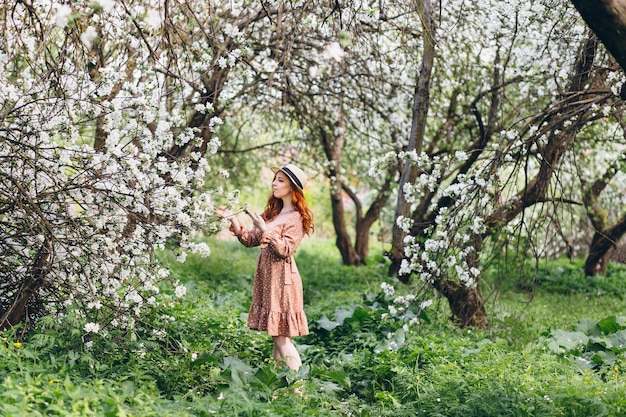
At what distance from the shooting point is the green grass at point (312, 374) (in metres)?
4.47

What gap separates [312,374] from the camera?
19.0 feet

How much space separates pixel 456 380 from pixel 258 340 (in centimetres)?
197

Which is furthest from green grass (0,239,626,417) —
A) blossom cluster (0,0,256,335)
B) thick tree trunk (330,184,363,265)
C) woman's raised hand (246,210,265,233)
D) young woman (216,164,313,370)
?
thick tree trunk (330,184,363,265)

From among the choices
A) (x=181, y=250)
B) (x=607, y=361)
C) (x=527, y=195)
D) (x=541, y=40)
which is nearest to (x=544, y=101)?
(x=541, y=40)

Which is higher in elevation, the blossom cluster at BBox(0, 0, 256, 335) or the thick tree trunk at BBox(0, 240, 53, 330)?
the blossom cluster at BBox(0, 0, 256, 335)

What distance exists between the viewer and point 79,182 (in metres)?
5.06

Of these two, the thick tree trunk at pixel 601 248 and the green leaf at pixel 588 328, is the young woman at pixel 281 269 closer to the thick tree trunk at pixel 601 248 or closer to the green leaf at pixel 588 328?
the green leaf at pixel 588 328

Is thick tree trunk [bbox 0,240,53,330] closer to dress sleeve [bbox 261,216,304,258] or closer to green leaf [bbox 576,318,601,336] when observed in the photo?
dress sleeve [bbox 261,216,304,258]

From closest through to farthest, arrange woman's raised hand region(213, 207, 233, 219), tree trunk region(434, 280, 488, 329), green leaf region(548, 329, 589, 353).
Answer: woman's raised hand region(213, 207, 233, 219) → green leaf region(548, 329, 589, 353) → tree trunk region(434, 280, 488, 329)

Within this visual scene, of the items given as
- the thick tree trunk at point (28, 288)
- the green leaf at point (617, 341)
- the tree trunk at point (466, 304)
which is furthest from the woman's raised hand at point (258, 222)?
the green leaf at point (617, 341)

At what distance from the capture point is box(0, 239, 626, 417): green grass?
447 cm

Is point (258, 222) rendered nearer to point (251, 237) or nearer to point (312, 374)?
point (251, 237)

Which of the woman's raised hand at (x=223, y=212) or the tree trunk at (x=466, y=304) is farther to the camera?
the tree trunk at (x=466, y=304)

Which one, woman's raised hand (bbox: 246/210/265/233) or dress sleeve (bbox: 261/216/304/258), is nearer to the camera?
woman's raised hand (bbox: 246/210/265/233)
